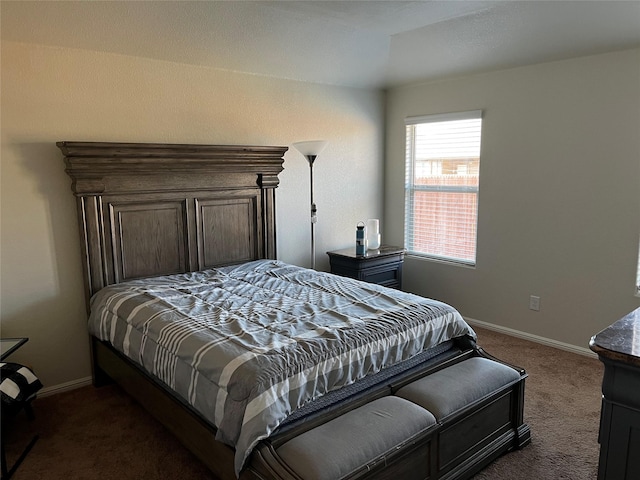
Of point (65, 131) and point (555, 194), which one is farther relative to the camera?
point (555, 194)

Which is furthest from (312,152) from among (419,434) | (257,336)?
(419,434)

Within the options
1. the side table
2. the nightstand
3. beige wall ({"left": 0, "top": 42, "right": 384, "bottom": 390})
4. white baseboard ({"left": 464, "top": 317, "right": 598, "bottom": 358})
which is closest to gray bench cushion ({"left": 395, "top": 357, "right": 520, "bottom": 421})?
white baseboard ({"left": 464, "top": 317, "right": 598, "bottom": 358})

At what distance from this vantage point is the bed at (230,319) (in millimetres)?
1840

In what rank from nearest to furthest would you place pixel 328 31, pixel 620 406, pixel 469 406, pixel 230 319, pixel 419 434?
pixel 620 406, pixel 419 434, pixel 469 406, pixel 230 319, pixel 328 31

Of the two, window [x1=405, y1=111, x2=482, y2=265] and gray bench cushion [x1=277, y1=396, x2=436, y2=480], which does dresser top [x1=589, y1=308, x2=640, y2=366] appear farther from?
window [x1=405, y1=111, x2=482, y2=265]

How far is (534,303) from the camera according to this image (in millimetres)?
3822

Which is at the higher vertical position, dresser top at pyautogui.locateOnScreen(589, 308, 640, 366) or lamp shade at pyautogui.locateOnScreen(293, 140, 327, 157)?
lamp shade at pyautogui.locateOnScreen(293, 140, 327, 157)

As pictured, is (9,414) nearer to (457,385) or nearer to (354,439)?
(354,439)

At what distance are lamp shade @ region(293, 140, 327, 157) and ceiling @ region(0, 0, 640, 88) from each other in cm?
63

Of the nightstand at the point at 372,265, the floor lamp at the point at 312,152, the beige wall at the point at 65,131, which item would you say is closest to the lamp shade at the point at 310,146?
the floor lamp at the point at 312,152

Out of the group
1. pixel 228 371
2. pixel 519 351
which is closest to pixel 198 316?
pixel 228 371

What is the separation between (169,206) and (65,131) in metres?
0.79

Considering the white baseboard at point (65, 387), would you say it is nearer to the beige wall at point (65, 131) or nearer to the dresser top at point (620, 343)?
the beige wall at point (65, 131)

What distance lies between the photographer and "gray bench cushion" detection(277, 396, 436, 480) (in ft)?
5.33
